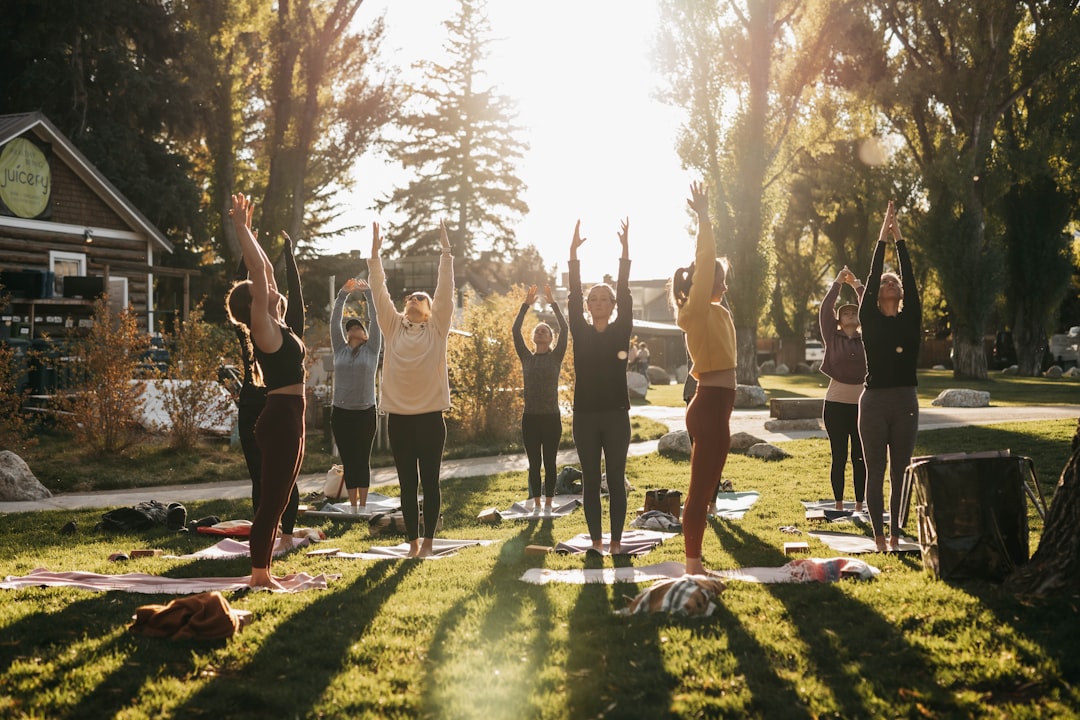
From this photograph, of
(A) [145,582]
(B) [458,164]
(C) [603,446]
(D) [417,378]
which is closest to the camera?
(A) [145,582]

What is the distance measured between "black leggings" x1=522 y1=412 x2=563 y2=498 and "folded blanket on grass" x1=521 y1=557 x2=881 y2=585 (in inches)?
134

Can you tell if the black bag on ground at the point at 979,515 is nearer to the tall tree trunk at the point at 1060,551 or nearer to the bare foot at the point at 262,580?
Result: the tall tree trunk at the point at 1060,551

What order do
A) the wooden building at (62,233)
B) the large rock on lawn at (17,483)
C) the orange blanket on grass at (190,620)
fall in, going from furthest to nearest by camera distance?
the wooden building at (62,233)
the large rock on lawn at (17,483)
the orange blanket on grass at (190,620)

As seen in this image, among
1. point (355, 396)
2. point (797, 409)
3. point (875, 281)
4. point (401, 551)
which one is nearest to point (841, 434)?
point (875, 281)

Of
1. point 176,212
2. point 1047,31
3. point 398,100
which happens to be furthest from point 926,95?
point 176,212

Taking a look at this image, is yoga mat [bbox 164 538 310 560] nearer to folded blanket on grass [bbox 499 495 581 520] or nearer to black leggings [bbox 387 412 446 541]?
black leggings [bbox 387 412 446 541]

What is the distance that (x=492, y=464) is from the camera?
14172mm

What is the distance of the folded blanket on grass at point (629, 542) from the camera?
23.4 ft

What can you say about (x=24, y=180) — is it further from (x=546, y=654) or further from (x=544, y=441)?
(x=546, y=654)

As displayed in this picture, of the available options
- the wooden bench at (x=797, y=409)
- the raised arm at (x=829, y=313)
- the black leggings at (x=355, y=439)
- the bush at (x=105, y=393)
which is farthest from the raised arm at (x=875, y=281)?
the wooden bench at (x=797, y=409)

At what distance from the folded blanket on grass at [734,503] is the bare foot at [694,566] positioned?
3.24 m

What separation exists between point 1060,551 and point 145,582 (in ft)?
18.4

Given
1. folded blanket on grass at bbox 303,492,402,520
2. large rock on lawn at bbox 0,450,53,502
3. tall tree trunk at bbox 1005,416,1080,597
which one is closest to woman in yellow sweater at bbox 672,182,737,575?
tall tree trunk at bbox 1005,416,1080,597

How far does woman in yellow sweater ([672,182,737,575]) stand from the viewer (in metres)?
5.71
